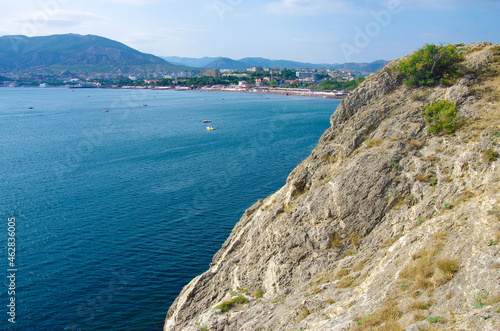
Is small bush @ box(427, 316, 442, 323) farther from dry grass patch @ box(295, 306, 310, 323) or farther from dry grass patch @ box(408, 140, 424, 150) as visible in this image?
dry grass patch @ box(408, 140, 424, 150)

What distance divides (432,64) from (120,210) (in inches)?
1685

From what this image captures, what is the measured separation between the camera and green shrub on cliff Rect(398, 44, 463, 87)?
26.6 m

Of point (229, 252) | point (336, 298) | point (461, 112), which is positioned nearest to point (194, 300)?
point (229, 252)

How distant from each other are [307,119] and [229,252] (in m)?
118

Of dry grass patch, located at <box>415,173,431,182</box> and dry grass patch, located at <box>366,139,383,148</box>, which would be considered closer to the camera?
dry grass patch, located at <box>415,173,431,182</box>

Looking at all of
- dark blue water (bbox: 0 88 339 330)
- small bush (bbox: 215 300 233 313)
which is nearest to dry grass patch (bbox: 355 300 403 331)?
small bush (bbox: 215 300 233 313)

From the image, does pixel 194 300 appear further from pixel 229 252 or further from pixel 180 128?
pixel 180 128

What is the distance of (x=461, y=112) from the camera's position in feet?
76.4

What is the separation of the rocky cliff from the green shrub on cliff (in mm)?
853

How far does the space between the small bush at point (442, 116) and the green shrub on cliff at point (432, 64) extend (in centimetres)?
332

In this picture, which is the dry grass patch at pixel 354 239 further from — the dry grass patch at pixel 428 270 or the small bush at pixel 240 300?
the small bush at pixel 240 300

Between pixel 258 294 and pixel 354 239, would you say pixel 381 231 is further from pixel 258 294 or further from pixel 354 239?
pixel 258 294

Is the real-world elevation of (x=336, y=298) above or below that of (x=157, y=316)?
above

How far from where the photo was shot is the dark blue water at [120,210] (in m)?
32.7
